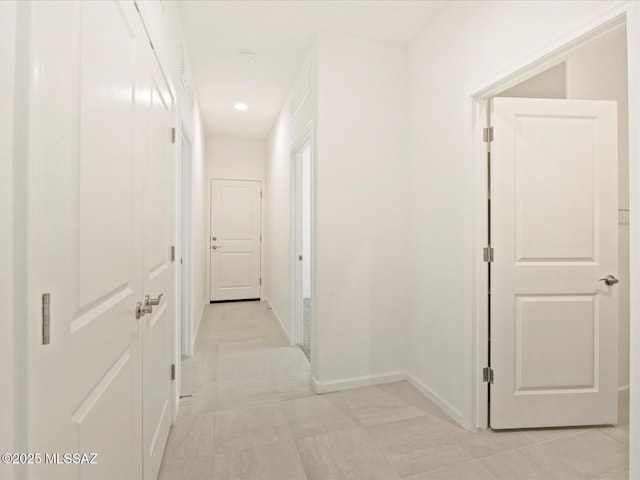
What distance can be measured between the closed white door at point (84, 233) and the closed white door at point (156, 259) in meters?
0.15

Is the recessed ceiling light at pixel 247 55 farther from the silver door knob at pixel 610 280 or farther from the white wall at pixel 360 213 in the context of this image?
the silver door knob at pixel 610 280

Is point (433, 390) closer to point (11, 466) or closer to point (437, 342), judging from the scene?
point (437, 342)

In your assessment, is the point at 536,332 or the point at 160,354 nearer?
the point at 160,354

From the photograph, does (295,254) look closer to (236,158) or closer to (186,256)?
(186,256)

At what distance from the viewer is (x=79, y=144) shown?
2.47 ft

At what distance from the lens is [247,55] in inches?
112

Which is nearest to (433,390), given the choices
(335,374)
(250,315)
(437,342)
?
(437,342)

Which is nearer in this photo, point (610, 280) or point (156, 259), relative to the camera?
point (156, 259)

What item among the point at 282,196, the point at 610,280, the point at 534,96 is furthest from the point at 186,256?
the point at 610,280

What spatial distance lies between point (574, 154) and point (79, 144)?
2413mm

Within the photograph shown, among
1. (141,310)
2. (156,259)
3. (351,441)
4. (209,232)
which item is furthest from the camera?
(209,232)

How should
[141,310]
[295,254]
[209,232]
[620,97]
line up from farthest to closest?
[209,232]
[295,254]
[620,97]
[141,310]

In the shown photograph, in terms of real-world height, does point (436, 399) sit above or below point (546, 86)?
below

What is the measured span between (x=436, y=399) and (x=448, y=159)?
164 centimetres
